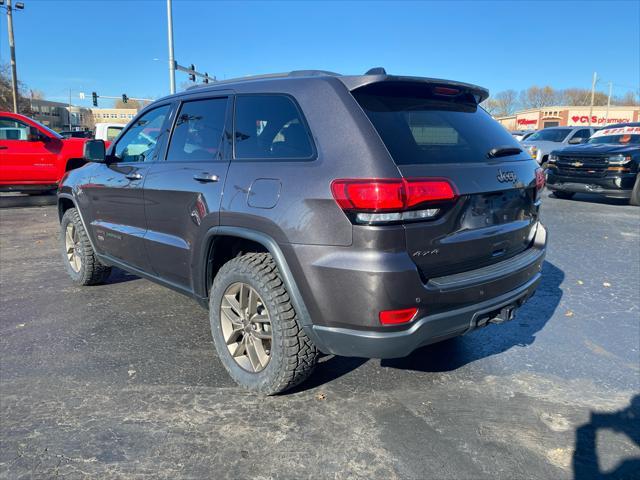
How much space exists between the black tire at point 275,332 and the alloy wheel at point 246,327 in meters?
0.06

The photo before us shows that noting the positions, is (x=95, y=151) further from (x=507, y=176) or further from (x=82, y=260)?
(x=507, y=176)

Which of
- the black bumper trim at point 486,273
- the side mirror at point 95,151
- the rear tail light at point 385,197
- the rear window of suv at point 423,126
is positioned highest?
the rear window of suv at point 423,126

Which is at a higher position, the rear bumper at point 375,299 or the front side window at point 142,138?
the front side window at point 142,138

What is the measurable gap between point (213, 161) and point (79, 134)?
20376mm

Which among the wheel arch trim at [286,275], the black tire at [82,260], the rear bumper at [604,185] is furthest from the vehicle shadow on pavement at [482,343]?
the rear bumper at [604,185]

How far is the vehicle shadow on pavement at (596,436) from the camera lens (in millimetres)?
2297

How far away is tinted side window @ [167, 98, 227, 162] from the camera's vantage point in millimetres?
3238

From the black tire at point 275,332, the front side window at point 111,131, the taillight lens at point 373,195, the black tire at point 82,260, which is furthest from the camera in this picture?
the front side window at point 111,131

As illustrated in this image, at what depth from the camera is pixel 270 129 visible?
9.48ft

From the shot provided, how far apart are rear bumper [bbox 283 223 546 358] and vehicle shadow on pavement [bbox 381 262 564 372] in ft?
2.81

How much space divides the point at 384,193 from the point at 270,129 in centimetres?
96

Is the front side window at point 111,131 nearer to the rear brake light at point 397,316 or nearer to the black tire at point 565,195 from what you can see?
the black tire at point 565,195

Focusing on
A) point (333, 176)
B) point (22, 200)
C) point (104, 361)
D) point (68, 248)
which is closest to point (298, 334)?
point (333, 176)

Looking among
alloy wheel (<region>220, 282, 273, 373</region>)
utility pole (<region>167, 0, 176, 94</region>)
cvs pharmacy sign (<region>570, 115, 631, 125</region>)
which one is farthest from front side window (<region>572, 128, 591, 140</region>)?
cvs pharmacy sign (<region>570, 115, 631, 125</region>)
